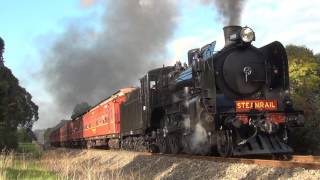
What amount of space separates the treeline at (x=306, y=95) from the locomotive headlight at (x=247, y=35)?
253 inches

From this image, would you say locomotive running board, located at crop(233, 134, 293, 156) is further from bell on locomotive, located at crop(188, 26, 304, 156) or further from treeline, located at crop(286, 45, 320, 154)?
treeline, located at crop(286, 45, 320, 154)

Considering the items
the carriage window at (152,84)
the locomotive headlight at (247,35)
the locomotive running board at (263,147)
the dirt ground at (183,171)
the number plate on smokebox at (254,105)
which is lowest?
the dirt ground at (183,171)

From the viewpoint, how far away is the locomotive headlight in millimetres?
15477

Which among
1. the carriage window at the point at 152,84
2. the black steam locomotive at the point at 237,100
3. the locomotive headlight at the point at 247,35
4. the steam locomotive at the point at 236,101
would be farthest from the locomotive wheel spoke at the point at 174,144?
the locomotive headlight at the point at 247,35

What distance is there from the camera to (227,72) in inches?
619

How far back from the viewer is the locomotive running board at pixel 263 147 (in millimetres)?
14683

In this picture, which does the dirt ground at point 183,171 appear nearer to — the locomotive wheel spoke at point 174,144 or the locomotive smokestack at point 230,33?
the locomotive wheel spoke at point 174,144

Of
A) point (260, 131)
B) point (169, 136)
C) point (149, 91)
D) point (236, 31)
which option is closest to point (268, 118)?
point (260, 131)

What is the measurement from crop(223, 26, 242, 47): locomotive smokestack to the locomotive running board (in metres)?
3.01

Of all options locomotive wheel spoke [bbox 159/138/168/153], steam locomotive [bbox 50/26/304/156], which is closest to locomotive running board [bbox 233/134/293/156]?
steam locomotive [bbox 50/26/304/156]

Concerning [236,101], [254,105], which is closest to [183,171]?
[236,101]

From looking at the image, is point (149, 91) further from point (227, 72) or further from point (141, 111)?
point (227, 72)

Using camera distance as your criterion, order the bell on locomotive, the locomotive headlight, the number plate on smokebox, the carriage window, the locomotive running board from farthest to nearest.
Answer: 1. the carriage window
2. the locomotive headlight
3. the number plate on smokebox
4. the bell on locomotive
5. the locomotive running board

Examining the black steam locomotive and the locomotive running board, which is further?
the black steam locomotive
